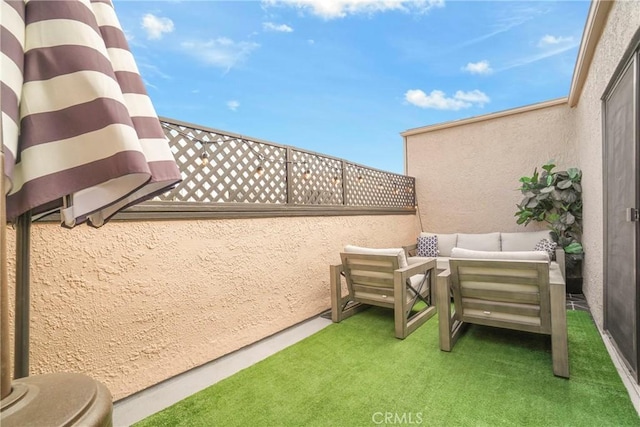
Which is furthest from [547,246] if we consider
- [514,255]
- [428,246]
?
[514,255]

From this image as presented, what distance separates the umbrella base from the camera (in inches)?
21.8

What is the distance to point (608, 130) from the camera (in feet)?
8.30

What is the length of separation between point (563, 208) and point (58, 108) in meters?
5.45

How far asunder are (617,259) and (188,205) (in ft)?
11.5

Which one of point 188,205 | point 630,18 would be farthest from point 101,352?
point 630,18

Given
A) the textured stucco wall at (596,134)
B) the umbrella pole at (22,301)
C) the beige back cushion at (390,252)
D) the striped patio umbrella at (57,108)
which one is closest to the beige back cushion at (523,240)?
the textured stucco wall at (596,134)

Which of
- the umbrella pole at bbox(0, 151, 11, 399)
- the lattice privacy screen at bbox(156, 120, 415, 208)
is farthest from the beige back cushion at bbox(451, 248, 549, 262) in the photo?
the umbrella pole at bbox(0, 151, 11, 399)

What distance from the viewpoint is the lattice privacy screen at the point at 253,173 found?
237 centimetres

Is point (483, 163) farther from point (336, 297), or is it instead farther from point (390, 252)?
point (336, 297)

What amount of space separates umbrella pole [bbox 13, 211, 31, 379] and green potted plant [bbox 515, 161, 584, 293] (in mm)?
5199

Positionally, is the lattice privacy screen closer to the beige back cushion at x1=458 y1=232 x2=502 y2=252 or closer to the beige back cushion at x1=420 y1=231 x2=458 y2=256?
the beige back cushion at x1=420 y1=231 x2=458 y2=256

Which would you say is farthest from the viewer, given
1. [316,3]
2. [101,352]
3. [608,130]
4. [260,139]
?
[316,3]

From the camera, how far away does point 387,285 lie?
9.80 ft

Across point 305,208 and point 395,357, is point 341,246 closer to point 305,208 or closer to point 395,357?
point 305,208
